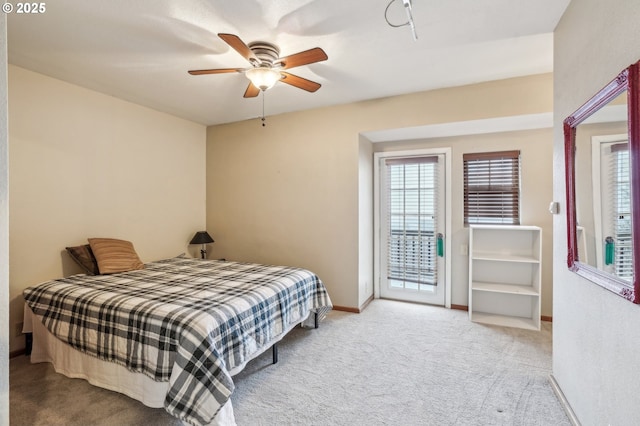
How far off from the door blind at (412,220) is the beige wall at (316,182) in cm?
33

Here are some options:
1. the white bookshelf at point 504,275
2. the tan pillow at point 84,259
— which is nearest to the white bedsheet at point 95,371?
the tan pillow at point 84,259

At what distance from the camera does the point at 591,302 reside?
1567mm

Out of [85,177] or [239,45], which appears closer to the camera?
[239,45]

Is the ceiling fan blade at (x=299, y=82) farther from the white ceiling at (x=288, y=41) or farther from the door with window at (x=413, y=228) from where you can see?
the door with window at (x=413, y=228)

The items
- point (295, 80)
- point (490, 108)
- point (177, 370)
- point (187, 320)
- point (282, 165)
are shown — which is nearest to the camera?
point (177, 370)

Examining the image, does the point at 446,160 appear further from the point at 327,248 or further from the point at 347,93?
the point at 327,248

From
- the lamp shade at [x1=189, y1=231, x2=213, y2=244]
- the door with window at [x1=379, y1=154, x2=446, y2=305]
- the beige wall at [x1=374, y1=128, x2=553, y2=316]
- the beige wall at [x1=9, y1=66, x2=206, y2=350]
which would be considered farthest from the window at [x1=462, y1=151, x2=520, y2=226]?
the beige wall at [x1=9, y1=66, x2=206, y2=350]

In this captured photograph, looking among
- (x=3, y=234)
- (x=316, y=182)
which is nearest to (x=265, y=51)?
(x=316, y=182)

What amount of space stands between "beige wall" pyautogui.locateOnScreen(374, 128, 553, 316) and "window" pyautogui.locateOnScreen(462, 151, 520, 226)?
2.6 inches

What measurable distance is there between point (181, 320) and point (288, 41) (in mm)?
2140

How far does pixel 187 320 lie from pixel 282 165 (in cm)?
265

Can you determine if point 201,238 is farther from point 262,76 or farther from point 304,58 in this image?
point 304,58

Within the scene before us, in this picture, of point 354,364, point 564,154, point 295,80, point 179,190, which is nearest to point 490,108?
A: point 564,154

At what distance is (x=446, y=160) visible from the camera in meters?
3.84
